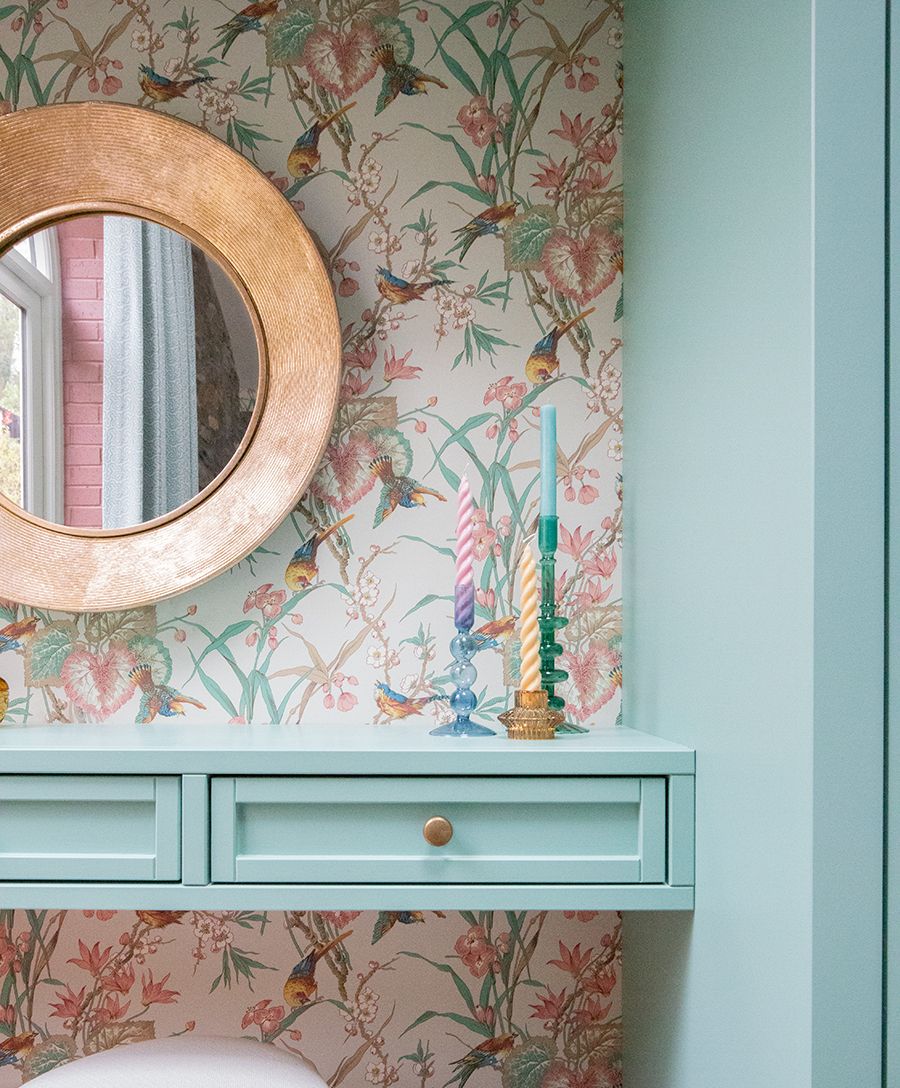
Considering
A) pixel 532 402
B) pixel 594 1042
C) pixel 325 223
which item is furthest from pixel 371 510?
pixel 594 1042

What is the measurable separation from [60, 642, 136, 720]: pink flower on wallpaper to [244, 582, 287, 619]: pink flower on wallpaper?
0.73 feet

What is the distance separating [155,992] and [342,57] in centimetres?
163

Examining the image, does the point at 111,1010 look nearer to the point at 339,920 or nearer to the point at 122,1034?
the point at 122,1034

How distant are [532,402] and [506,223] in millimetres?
312

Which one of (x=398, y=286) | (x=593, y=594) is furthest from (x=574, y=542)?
(x=398, y=286)

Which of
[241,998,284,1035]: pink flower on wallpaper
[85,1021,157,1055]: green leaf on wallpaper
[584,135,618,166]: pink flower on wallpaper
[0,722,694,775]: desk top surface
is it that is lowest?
[85,1021,157,1055]: green leaf on wallpaper

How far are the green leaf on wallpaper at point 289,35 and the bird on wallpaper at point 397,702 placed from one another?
1.08 metres

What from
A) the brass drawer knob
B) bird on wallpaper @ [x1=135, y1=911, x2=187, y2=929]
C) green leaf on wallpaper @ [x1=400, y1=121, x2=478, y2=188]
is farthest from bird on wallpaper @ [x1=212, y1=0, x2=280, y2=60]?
bird on wallpaper @ [x1=135, y1=911, x2=187, y2=929]

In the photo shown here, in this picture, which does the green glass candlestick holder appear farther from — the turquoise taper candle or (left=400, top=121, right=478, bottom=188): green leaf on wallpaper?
(left=400, top=121, right=478, bottom=188): green leaf on wallpaper

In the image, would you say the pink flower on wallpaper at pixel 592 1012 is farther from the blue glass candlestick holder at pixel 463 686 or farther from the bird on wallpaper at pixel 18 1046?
the bird on wallpaper at pixel 18 1046

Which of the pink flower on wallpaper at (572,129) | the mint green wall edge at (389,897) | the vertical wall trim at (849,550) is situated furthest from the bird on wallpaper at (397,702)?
the pink flower on wallpaper at (572,129)

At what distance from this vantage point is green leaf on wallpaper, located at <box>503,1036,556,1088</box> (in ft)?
5.57

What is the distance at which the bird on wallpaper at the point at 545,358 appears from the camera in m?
1.71

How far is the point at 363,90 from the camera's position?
66.8 inches
